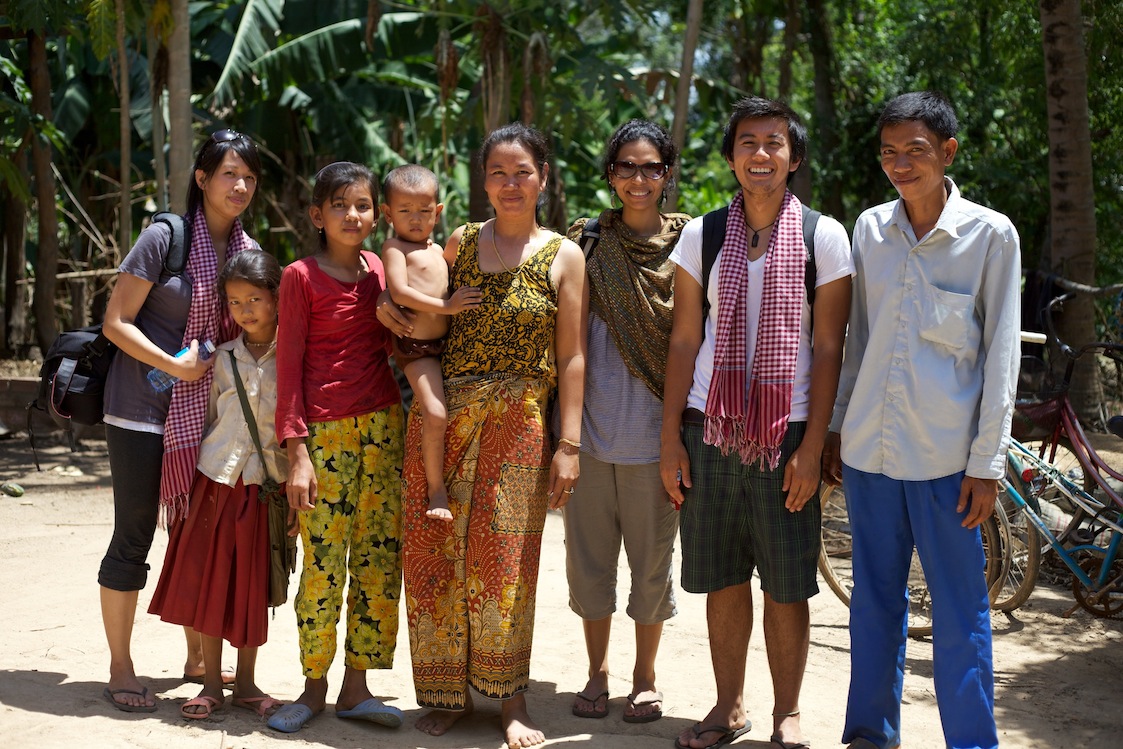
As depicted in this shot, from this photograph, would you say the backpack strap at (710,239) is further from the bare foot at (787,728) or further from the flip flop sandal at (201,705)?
the flip flop sandal at (201,705)

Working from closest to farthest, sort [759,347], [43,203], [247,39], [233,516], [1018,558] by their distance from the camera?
1. [759,347]
2. [233,516]
3. [1018,558]
4. [43,203]
5. [247,39]

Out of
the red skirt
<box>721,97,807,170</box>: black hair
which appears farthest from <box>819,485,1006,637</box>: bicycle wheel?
the red skirt

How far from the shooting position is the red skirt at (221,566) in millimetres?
3666

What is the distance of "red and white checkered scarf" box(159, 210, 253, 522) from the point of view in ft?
12.0

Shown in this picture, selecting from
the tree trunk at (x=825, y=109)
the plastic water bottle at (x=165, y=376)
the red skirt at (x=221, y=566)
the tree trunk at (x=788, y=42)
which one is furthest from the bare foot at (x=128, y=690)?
the tree trunk at (x=825, y=109)

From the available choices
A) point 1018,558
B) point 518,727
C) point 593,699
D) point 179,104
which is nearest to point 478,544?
point 518,727

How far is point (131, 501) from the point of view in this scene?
12.2ft

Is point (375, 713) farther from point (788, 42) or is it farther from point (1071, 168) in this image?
point (788, 42)

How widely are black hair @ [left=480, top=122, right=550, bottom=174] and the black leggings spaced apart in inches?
59.6

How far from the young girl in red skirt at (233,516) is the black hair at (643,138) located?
48.5 inches

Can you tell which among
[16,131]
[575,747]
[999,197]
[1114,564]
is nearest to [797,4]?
[999,197]

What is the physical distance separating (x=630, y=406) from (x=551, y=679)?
1.29 metres

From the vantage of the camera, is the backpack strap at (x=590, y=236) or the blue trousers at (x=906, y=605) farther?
the backpack strap at (x=590, y=236)

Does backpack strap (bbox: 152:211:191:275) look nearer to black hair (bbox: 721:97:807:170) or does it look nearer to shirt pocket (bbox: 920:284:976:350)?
black hair (bbox: 721:97:807:170)
